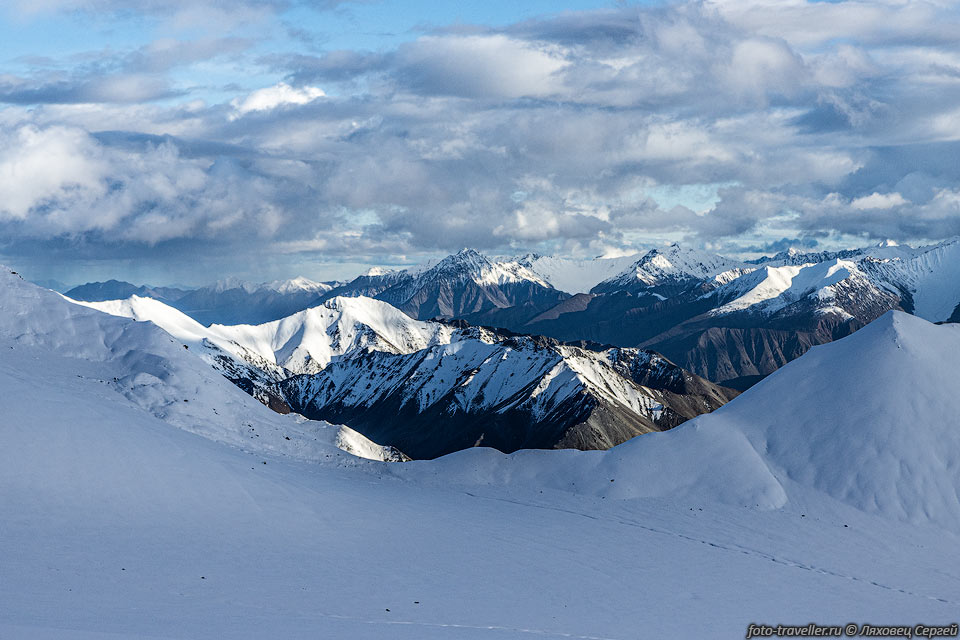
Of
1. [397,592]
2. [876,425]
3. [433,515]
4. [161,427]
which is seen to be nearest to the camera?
[397,592]

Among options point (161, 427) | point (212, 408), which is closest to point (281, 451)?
point (212, 408)

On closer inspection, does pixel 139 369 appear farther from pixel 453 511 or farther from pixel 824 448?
pixel 824 448

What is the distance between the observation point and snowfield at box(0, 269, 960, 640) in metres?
29.1

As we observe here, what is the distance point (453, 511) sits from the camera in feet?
149

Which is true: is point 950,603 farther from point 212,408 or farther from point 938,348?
point 212,408

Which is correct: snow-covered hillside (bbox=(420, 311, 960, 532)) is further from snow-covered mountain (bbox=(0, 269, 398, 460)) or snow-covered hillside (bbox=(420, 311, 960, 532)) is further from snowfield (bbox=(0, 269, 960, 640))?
A: snow-covered mountain (bbox=(0, 269, 398, 460))

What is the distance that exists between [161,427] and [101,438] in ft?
21.6

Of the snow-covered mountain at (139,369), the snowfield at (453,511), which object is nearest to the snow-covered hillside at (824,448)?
the snowfield at (453,511)

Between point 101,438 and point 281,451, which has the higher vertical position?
point 101,438

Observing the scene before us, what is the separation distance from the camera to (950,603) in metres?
34.7

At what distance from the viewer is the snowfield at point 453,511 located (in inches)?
1147

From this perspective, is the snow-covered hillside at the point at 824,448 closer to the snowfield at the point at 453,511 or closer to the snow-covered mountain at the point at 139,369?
the snowfield at the point at 453,511

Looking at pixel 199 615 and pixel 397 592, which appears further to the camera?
pixel 397 592

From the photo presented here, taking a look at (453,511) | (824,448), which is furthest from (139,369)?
(824,448)
